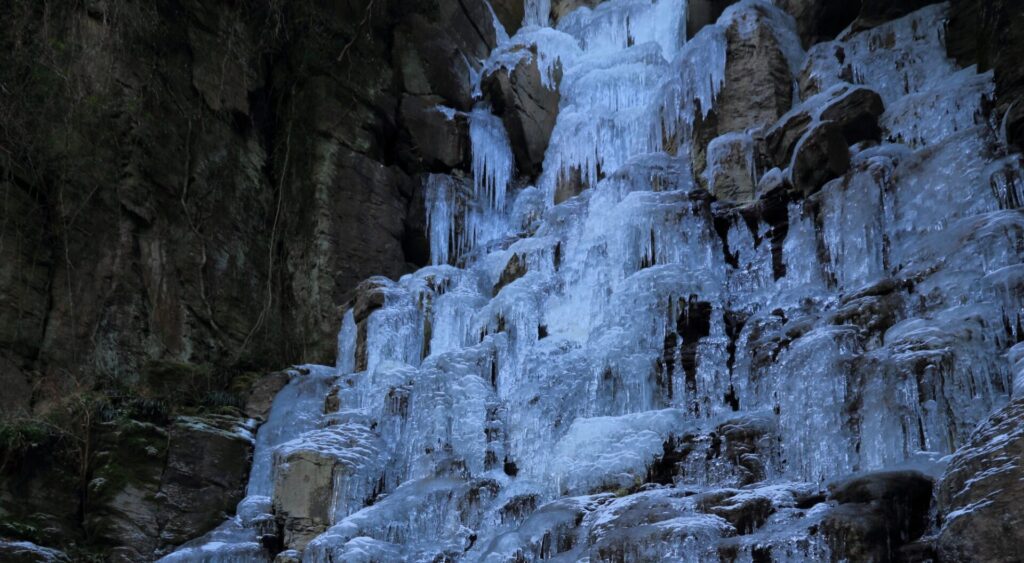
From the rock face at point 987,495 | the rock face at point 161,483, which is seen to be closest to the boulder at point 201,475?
the rock face at point 161,483

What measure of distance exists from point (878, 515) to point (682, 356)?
14.8 feet

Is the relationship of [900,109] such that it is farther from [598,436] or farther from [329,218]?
[329,218]

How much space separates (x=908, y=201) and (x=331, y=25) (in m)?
10.5

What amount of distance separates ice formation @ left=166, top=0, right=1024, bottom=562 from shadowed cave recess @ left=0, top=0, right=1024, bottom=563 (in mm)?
33

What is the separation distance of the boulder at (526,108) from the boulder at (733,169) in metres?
4.98

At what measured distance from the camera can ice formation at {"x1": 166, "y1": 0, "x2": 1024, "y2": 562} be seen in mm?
8336

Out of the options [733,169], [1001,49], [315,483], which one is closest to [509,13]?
[733,169]

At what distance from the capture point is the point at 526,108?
19281 millimetres

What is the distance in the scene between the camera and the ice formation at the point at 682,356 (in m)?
8.34

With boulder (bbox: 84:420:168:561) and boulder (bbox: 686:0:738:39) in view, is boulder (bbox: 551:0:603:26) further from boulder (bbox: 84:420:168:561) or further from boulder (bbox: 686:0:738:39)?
boulder (bbox: 84:420:168:561)

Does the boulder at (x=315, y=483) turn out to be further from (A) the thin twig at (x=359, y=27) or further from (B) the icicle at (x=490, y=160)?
(A) the thin twig at (x=359, y=27)

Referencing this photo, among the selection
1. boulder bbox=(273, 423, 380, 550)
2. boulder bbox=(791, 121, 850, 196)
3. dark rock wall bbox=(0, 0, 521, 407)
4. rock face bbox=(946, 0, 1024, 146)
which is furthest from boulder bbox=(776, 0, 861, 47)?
boulder bbox=(273, 423, 380, 550)

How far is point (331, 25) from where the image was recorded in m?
17.9

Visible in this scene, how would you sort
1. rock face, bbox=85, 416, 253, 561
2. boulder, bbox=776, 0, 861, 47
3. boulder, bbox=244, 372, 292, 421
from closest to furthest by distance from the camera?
rock face, bbox=85, 416, 253, 561, boulder, bbox=244, 372, 292, 421, boulder, bbox=776, 0, 861, 47
